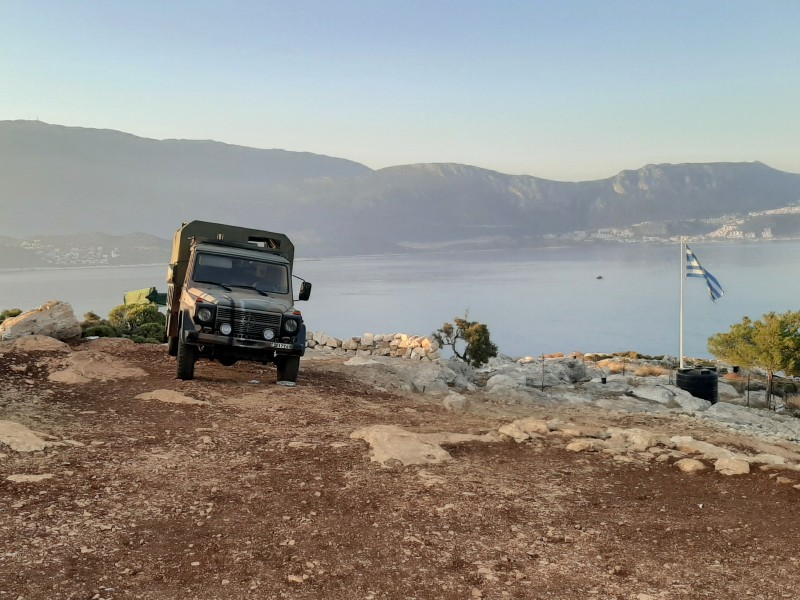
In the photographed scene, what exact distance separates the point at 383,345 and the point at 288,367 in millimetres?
13835

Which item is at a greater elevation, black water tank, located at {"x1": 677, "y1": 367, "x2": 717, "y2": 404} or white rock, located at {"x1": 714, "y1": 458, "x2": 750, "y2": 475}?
white rock, located at {"x1": 714, "y1": 458, "x2": 750, "y2": 475}

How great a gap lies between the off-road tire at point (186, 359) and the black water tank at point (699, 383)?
60.8 ft

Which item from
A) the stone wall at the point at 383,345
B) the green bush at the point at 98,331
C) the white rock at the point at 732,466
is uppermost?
the white rock at the point at 732,466

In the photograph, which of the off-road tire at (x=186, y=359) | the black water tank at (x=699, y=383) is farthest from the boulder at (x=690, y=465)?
the black water tank at (x=699, y=383)

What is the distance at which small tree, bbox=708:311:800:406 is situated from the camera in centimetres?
3041

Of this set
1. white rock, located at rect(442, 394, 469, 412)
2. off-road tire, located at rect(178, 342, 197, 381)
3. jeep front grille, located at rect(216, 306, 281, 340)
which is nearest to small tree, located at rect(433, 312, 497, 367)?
white rock, located at rect(442, 394, 469, 412)

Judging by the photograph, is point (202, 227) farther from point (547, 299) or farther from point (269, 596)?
point (547, 299)

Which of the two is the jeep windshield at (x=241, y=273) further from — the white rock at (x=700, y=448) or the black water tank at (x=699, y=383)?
the black water tank at (x=699, y=383)

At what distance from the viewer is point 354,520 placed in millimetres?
6012

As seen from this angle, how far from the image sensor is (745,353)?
32500mm

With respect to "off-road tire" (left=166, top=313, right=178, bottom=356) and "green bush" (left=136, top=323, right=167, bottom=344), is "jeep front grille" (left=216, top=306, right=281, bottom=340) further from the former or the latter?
"green bush" (left=136, top=323, right=167, bottom=344)

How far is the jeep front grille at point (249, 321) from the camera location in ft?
40.4

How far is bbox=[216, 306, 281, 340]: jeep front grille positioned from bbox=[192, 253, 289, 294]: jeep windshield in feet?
3.67

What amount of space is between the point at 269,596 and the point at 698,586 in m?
3.33
